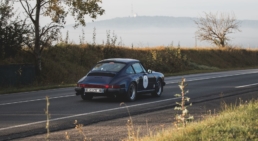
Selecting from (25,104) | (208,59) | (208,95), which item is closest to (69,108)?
(25,104)

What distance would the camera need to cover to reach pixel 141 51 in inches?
1972

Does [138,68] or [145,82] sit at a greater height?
[138,68]

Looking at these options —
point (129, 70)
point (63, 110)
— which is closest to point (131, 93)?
point (129, 70)

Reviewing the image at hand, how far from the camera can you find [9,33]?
2927 cm

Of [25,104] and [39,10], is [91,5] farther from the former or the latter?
[25,104]

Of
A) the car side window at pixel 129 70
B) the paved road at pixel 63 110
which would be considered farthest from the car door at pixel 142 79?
the paved road at pixel 63 110

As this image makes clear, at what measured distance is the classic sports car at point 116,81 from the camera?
18.7m

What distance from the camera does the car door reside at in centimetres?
1994

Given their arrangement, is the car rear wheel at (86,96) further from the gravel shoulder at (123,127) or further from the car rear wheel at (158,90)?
the gravel shoulder at (123,127)

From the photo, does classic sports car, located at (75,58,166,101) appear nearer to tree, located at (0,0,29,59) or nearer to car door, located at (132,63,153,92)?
car door, located at (132,63,153,92)

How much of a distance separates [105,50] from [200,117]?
2828cm

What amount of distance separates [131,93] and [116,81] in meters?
0.90

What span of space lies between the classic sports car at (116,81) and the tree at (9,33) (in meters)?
10.3

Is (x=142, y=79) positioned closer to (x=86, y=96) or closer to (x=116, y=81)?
(x=116, y=81)
